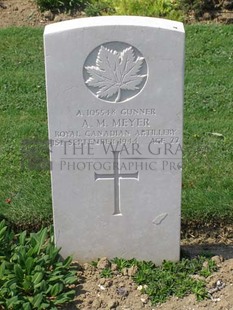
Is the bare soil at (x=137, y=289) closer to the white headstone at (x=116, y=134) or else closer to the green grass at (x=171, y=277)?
the green grass at (x=171, y=277)

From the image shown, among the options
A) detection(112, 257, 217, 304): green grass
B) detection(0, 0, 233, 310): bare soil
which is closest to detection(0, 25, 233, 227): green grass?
detection(0, 0, 233, 310): bare soil

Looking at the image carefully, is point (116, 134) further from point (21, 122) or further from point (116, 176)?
point (21, 122)

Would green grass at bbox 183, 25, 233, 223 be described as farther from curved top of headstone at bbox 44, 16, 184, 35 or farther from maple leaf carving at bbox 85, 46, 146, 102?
curved top of headstone at bbox 44, 16, 184, 35

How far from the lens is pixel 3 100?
23.2 ft

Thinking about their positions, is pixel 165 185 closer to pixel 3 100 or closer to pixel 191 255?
pixel 191 255

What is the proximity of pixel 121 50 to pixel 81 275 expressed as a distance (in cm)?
146

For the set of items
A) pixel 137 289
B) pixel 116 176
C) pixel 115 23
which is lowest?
pixel 137 289


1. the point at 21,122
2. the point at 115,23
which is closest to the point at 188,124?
the point at 21,122

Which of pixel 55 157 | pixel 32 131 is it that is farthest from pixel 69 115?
pixel 32 131

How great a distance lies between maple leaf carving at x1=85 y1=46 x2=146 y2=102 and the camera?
13.6 ft

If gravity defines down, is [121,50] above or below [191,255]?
above

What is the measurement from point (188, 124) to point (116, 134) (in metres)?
2.27

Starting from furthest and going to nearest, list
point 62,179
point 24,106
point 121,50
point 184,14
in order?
point 184,14 → point 24,106 → point 62,179 → point 121,50

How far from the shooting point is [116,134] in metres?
4.32
